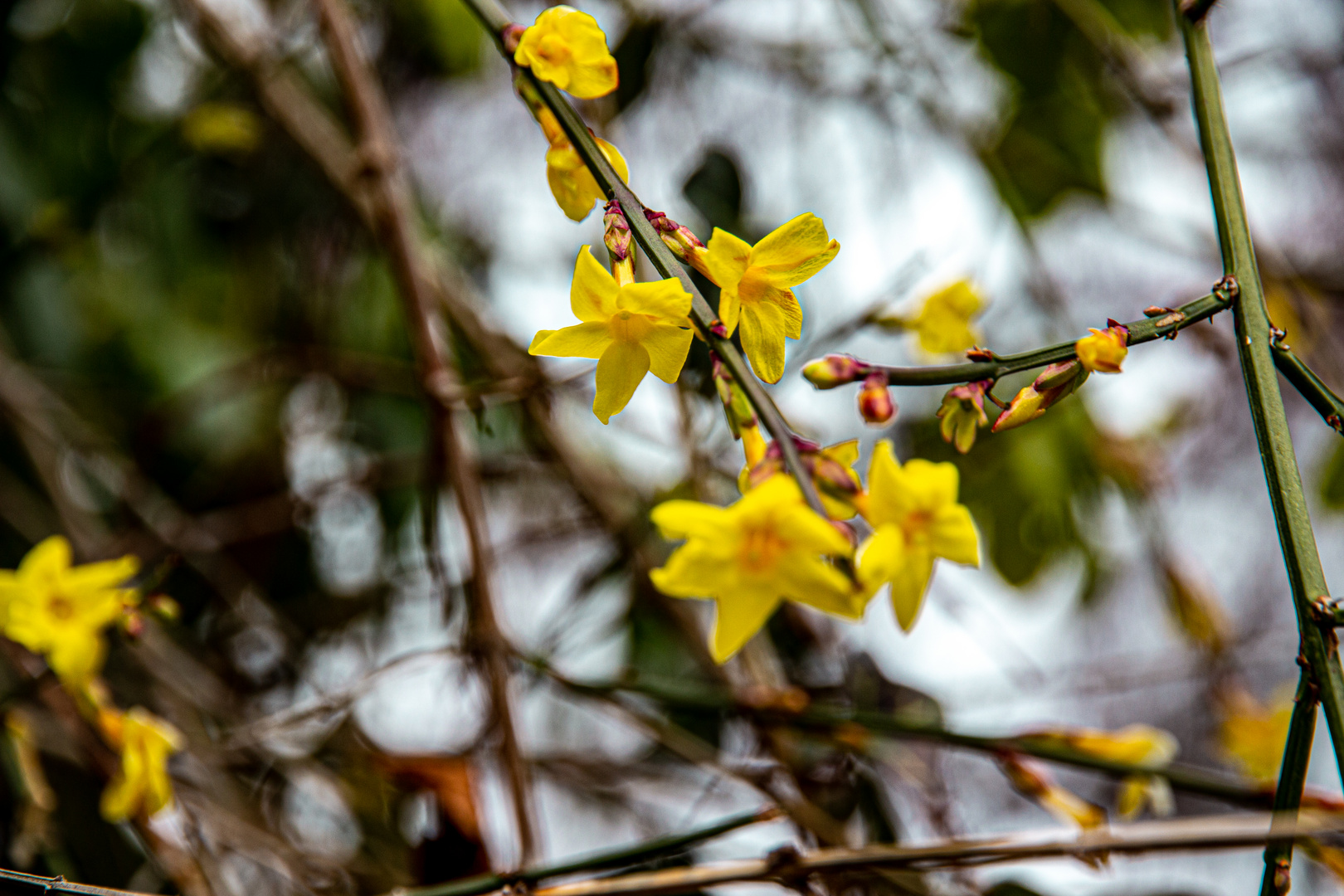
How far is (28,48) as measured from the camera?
164cm

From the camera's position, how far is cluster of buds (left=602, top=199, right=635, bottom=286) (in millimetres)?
566

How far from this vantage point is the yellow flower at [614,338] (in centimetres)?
53

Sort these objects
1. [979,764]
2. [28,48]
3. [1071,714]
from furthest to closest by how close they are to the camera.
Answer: [1071,714]
[979,764]
[28,48]

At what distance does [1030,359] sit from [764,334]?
0.50ft

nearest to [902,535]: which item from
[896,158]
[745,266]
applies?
[745,266]

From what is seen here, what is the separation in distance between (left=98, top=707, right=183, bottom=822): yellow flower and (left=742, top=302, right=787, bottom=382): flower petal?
80 centimetres

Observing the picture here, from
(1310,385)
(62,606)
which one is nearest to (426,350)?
(62,606)

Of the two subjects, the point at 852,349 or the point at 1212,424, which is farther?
the point at 1212,424

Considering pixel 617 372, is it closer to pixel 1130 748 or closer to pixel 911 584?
pixel 911 584

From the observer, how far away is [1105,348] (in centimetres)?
52

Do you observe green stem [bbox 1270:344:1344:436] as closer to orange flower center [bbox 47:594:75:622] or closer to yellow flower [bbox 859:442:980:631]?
yellow flower [bbox 859:442:980:631]

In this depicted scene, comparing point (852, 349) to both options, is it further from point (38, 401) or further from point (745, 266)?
point (38, 401)

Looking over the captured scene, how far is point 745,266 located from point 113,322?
172cm

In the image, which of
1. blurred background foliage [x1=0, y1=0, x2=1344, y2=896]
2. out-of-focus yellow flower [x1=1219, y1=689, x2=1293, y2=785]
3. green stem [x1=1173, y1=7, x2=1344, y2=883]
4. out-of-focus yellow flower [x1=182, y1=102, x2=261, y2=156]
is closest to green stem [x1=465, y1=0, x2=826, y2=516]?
green stem [x1=1173, y1=7, x2=1344, y2=883]
